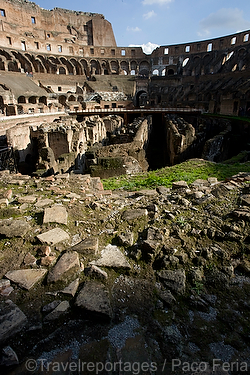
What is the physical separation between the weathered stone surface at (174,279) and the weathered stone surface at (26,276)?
1.35m

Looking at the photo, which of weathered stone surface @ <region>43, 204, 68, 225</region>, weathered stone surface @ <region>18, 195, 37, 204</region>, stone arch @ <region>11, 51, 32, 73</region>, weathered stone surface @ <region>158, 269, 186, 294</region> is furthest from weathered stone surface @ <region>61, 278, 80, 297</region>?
stone arch @ <region>11, 51, 32, 73</region>

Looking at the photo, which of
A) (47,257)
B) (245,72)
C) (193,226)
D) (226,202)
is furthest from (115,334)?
(245,72)

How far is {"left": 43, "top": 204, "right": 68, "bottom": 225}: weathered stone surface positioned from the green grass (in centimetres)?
266

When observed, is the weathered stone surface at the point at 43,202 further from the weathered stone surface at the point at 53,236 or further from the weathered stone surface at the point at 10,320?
the weathered stone surface at the point at 10,320

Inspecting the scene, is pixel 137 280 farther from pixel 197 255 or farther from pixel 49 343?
pixel 49 343

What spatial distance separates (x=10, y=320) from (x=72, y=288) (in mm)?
597

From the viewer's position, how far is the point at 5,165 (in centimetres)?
1165

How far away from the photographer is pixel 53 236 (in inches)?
123

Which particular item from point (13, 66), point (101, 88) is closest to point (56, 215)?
point (101, 88)

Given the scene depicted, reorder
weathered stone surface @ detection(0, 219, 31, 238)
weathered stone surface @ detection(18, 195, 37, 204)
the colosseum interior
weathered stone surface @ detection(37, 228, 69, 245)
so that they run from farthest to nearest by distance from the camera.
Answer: the colosseum interior
weathered stone surface @ detection(18, 195, 37, 204)
weathered stone surface @ detection(0, 219, 31, 238)
weathered stone surface @ detection(37, 228, 69, 245)

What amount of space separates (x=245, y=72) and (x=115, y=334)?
133ft

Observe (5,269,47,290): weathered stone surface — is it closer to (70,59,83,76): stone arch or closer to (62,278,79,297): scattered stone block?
(62,278,79,297): scattered stone block

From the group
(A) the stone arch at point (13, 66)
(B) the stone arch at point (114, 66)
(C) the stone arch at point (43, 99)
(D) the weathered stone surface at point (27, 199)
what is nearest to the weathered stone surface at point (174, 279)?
(D) the weathered stone surface at point (27, 199)

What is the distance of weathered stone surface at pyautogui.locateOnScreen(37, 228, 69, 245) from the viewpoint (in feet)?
9.84
